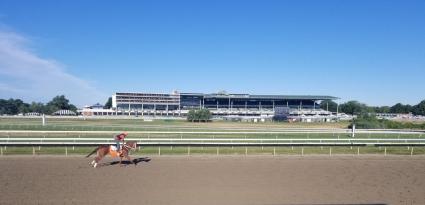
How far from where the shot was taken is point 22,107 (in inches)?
5098

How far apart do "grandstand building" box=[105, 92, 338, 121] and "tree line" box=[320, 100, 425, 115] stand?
11.0m

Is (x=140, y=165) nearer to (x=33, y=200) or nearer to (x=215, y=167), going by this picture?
(x=215, y=167)

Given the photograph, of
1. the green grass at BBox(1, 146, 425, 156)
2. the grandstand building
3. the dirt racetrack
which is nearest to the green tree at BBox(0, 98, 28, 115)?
the grandstand building

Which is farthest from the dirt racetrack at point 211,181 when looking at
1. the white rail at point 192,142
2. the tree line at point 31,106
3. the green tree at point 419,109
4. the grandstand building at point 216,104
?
the green tree at point 419,109

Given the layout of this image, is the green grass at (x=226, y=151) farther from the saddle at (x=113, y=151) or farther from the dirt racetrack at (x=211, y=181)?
the saddle at (x=113, y=151)

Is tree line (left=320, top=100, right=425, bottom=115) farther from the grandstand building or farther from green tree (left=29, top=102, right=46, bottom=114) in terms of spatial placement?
green tree (left=29, top=102, right=46, bottom=114)

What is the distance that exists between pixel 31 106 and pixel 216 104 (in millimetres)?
53811

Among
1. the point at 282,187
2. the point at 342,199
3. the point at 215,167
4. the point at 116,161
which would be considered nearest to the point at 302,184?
the point at 282,187

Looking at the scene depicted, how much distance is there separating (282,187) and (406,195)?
11.8 ft

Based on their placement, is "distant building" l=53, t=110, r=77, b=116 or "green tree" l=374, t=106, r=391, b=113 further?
"green tree" l=374, t=106, r=391, b=113

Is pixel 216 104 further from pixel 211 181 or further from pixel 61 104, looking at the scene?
pixel 211 181

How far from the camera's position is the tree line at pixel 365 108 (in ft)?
393

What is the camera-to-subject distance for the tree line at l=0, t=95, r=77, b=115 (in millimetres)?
122438

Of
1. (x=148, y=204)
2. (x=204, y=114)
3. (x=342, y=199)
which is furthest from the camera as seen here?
(x=204, y=114)
